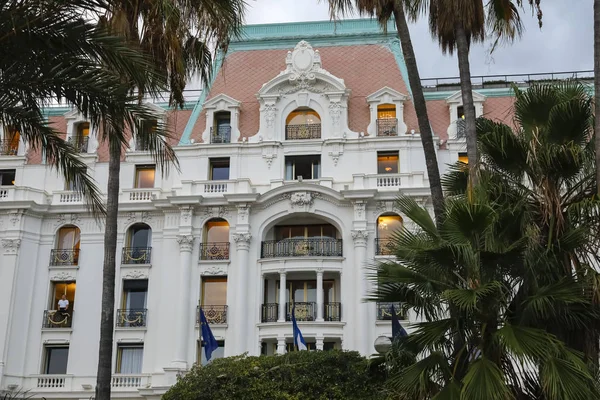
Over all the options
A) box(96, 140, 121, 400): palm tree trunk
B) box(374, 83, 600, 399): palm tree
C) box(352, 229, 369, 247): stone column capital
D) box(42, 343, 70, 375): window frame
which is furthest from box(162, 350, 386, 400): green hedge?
box(42, 343, 70, 375): window frame

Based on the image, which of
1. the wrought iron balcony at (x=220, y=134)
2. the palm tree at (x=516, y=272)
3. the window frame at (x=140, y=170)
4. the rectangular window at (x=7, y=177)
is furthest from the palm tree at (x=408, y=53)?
the rectangular window at (x=7, y=177)

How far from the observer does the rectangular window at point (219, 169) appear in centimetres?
3906

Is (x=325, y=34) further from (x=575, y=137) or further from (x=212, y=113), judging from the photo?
(x=575, y=137)

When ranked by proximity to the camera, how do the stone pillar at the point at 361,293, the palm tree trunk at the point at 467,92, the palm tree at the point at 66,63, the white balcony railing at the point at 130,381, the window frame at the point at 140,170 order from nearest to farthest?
1. the palm tree at the point at 66,63
2. the palm tree trunk at the point at 467,92
3. the stone pillar at the point at 361,293
4. the white balcony railing at the point at 130,381
5. the window frame at the point at 140,170

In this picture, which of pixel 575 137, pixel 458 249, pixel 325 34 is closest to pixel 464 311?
pixel 458 249

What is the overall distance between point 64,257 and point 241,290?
9.06m

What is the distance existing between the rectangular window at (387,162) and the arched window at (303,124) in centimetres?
315

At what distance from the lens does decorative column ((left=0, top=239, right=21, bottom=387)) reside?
36.2 m

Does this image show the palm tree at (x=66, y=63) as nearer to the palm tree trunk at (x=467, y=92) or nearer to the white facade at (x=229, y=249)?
the palm tree trunk at (x=467, y=92)

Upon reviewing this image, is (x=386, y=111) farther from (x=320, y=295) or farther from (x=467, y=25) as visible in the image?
(x=467, y=25)

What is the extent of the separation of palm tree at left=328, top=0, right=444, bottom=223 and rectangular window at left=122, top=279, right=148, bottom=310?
20.8m

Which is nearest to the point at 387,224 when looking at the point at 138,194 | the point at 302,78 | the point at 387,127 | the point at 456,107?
the point at 387,127

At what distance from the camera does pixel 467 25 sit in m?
20.1

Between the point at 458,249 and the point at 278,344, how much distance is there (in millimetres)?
22122
